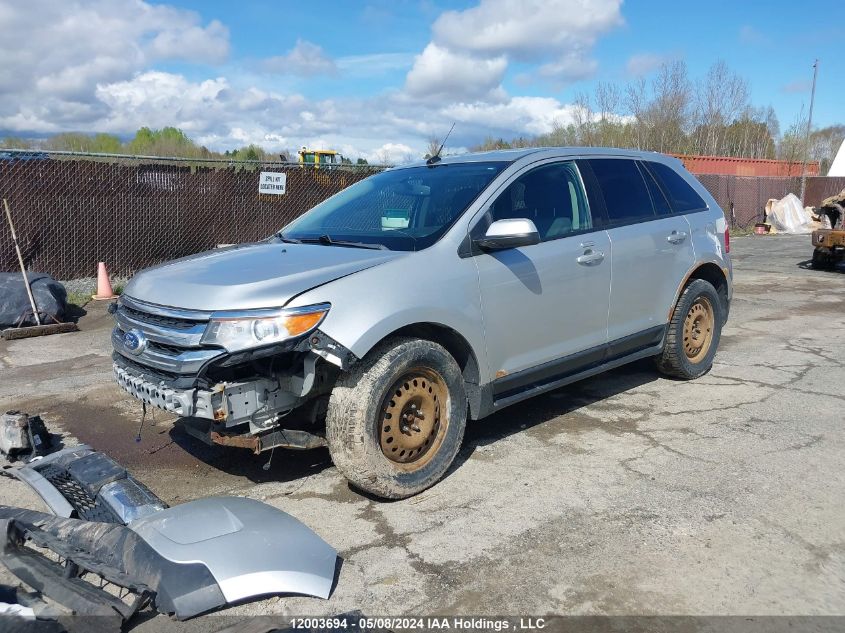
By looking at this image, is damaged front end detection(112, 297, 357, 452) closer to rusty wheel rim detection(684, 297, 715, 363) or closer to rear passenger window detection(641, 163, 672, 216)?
rear passenger window detection(641, 163, 672, 216)

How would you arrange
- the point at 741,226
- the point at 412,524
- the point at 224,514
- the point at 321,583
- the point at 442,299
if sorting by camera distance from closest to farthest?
1. the point at 321,583
2. the point at 224,514
3. the point at 412,524
4. the point at 442,299
5. the point at 741,226

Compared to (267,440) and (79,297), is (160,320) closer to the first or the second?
(267,440)

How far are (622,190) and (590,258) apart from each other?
2.86 feet

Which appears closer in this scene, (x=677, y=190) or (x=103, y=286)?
(x=677, y=190)

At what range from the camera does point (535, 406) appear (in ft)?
18.4

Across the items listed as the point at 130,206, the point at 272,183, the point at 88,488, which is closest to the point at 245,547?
the point at 88,488

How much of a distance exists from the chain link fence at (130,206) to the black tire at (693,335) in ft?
26.0

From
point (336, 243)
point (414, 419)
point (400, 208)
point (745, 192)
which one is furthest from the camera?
point (745, 192)

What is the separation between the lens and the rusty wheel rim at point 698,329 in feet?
19.8

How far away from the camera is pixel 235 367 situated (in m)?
3.61

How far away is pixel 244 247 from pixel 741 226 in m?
24.2

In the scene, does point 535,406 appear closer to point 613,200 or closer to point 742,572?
point 613,200

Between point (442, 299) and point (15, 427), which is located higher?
point (442, 299)

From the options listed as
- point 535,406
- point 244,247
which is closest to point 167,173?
point 244,247
